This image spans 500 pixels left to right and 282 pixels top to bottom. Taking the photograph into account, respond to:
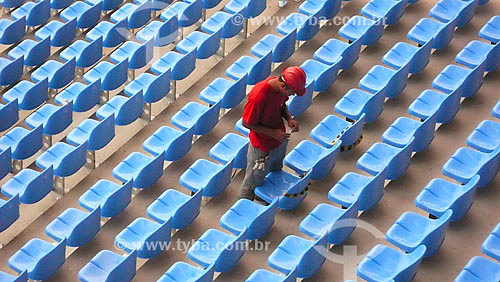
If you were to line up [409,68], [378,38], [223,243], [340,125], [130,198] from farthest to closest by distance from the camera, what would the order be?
Answer: [378,38]
[409,68]
[340,125]
[130,198]
[223,243]

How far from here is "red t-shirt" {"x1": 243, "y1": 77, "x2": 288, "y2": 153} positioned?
22.4ft

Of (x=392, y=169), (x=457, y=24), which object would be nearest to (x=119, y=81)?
(x=392, y=169)

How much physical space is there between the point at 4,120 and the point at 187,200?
2.21 metres

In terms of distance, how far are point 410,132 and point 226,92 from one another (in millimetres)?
1642

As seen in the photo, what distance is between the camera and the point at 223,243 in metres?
6.84

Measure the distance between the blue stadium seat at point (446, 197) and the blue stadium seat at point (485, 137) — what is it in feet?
1.81

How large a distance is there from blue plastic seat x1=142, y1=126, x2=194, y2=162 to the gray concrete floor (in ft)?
0.63

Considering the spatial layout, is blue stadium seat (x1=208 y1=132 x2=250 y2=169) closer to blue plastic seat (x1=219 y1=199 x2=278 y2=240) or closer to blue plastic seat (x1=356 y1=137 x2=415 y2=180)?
blue plastic seat (x1=219 y1=199 x2=278 y2=240)

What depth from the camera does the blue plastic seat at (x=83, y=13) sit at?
9625 mm

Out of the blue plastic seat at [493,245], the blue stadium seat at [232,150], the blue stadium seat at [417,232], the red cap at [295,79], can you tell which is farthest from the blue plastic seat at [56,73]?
the blue plastic seat at [493,245]

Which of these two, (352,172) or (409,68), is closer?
(352,172)

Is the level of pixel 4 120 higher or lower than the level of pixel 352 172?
lower

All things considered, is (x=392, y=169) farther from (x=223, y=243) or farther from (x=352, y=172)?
(x=223, y=243)

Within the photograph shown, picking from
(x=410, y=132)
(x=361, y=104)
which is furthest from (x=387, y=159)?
(x=361, y=104)
